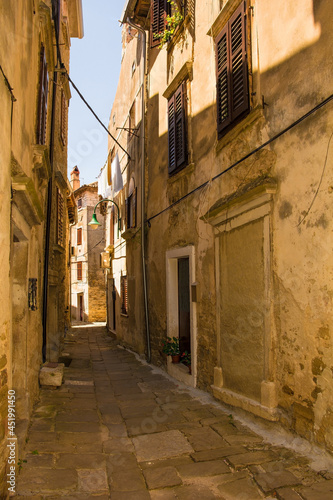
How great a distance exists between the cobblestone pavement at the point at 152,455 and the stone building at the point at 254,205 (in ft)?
1.57

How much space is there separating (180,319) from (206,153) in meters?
3.55

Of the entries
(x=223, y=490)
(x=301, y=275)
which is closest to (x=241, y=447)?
(x=223, y=490)

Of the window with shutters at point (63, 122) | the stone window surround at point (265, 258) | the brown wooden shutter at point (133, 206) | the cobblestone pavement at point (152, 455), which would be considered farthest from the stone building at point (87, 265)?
the stone window surround at point (265, 258)

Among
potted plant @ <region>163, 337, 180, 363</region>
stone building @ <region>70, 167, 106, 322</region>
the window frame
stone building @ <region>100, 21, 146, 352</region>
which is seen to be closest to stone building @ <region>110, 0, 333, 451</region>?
potted plant @ <region>163, 337, 180, 363</region>

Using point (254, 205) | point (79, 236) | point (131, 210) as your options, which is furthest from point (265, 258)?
point (79, 236)

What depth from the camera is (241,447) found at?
427cm

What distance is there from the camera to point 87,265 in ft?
102

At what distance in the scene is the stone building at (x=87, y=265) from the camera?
30.5 metres

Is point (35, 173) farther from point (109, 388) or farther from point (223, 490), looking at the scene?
point (223, 490)

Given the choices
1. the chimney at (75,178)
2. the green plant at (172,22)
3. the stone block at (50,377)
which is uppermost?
the chimney at (75,178)

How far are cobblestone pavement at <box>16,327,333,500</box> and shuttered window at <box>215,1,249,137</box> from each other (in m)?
4.07

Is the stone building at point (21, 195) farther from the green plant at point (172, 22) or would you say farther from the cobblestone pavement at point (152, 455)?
the green plant at point (172, 22)

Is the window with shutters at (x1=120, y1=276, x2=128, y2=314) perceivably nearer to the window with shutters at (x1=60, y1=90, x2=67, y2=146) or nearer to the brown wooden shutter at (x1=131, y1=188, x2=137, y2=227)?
the brown wooden shutter at (x1=131, y1=188, x2=137, y2=227)

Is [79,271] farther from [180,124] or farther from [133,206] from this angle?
[180,124]
